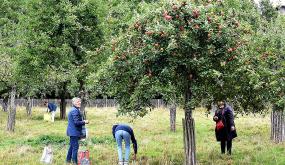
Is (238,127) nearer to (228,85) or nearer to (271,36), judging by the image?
(271,36)

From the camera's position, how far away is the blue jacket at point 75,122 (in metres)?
13.3

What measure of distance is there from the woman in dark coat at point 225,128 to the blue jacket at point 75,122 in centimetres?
515

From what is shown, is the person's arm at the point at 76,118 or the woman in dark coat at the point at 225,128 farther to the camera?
the woman in dark coat at the point at 225,128

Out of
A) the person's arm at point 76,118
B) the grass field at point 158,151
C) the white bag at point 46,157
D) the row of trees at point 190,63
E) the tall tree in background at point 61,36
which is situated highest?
the tall tree in background at point 61,36

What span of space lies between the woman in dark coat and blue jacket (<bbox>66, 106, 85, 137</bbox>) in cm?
515

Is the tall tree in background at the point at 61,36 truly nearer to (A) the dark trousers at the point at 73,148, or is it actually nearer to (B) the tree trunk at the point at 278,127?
(A) the dark trousers at the point at 73,148

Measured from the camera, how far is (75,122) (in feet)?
43.5

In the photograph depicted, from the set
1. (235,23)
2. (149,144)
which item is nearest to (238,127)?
Result: (149,144)

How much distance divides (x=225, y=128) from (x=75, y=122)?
5.70 m

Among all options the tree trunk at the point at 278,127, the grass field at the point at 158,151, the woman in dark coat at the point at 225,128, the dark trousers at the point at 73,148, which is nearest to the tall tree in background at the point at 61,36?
the grass field at the point at 158,151

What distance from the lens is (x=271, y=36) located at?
1666cm

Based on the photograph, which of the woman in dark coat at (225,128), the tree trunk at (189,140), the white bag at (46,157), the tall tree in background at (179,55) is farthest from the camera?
the woman in dark coat at (225,128)

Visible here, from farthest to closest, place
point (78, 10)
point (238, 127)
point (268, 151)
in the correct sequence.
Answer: point (238, 127) < point (78, 10) < point (268, 151)

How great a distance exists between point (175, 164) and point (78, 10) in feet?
44.3
